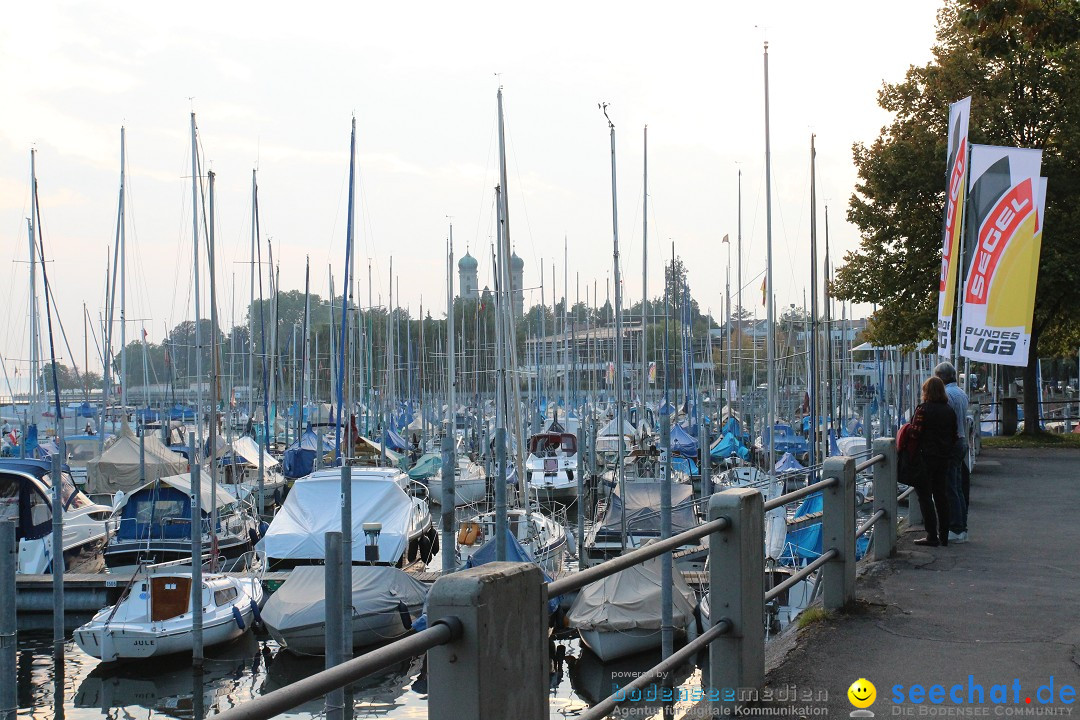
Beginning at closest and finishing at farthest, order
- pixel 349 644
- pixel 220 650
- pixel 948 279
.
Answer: pixel 349 644 → pixel 948 279 → pixel 220 650

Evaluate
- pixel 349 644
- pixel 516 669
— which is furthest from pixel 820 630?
pixel 349 644

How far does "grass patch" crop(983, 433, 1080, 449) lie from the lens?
29.6 meters

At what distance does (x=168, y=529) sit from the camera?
25734mm

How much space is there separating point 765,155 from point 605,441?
81.5ft

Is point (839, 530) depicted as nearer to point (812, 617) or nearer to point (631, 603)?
point (812, 617)

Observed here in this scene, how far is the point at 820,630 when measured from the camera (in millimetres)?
8633

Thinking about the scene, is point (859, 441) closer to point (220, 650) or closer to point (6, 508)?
point (220, 650)

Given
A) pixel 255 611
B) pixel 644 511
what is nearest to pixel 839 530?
pixel 255 611

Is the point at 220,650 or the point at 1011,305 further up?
the point at 1011,305

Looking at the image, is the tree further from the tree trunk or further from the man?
the man

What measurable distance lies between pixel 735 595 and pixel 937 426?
20.9 ft

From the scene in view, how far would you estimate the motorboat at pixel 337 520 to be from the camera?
24062 mm

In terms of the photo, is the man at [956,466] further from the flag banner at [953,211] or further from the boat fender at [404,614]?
the boat fender at [404,614]

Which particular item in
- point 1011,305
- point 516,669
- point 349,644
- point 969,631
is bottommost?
point 349,644
